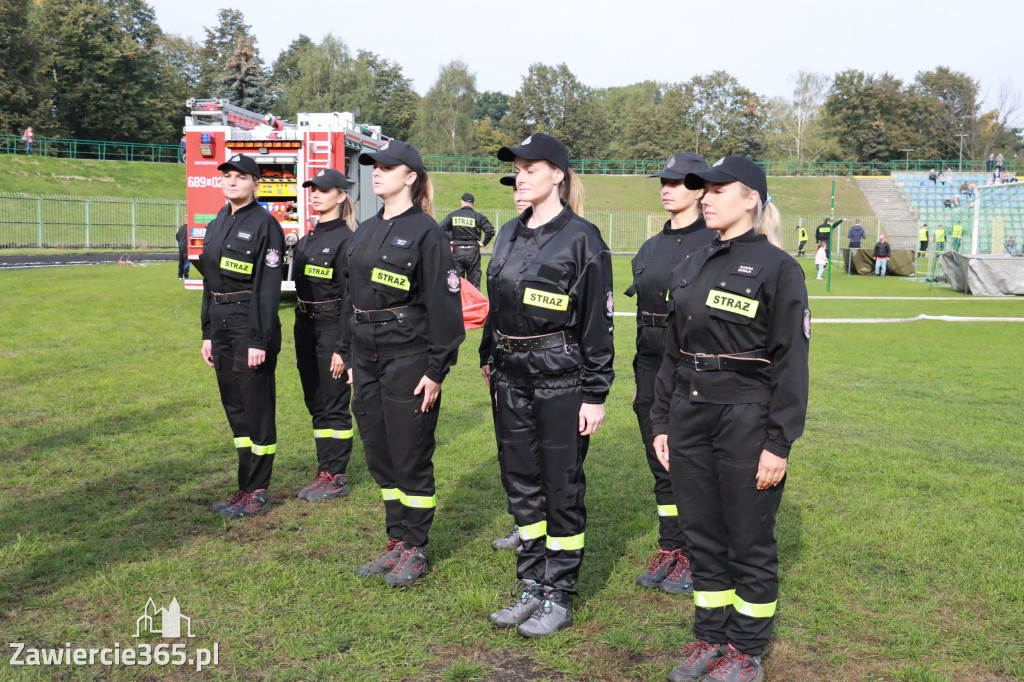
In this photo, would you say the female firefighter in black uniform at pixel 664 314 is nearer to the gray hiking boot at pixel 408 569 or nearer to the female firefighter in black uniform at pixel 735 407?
the female firefighter in black uniform at pixel 735 407

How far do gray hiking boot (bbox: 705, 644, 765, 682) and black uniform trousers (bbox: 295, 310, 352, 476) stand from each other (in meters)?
3.55

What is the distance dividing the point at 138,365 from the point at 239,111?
22.3 ft

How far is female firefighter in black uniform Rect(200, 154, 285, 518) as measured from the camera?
5434mm

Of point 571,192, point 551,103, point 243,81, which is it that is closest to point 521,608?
point 571,192

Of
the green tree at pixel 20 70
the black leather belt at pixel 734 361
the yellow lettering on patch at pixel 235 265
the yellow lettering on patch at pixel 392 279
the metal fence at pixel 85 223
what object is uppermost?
the green tree at pixel 20 70

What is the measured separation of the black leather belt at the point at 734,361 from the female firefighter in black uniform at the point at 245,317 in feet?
10.5

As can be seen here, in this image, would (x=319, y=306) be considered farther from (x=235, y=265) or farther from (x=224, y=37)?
(x=224, y=37)

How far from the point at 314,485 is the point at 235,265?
70.1 inches

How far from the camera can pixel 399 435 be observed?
457 cm

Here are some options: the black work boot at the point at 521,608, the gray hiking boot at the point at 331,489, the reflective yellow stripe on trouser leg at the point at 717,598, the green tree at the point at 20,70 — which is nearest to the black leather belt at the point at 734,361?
the reflective yellow stripe on trouser leg at the point at 717,598

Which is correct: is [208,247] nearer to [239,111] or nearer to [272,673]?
[272,673]

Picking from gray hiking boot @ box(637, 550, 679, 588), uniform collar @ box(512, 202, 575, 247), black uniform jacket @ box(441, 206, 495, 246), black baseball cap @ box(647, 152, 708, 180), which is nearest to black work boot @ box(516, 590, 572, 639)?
gray hiking boot @ box(637, 550, 679, 588)

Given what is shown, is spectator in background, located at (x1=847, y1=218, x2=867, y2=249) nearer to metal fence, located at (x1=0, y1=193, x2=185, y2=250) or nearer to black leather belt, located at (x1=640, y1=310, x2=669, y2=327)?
black leather belt, located at (x1=640, y1=310, x2=669, y2=327)

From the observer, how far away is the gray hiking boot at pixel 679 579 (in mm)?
4422
